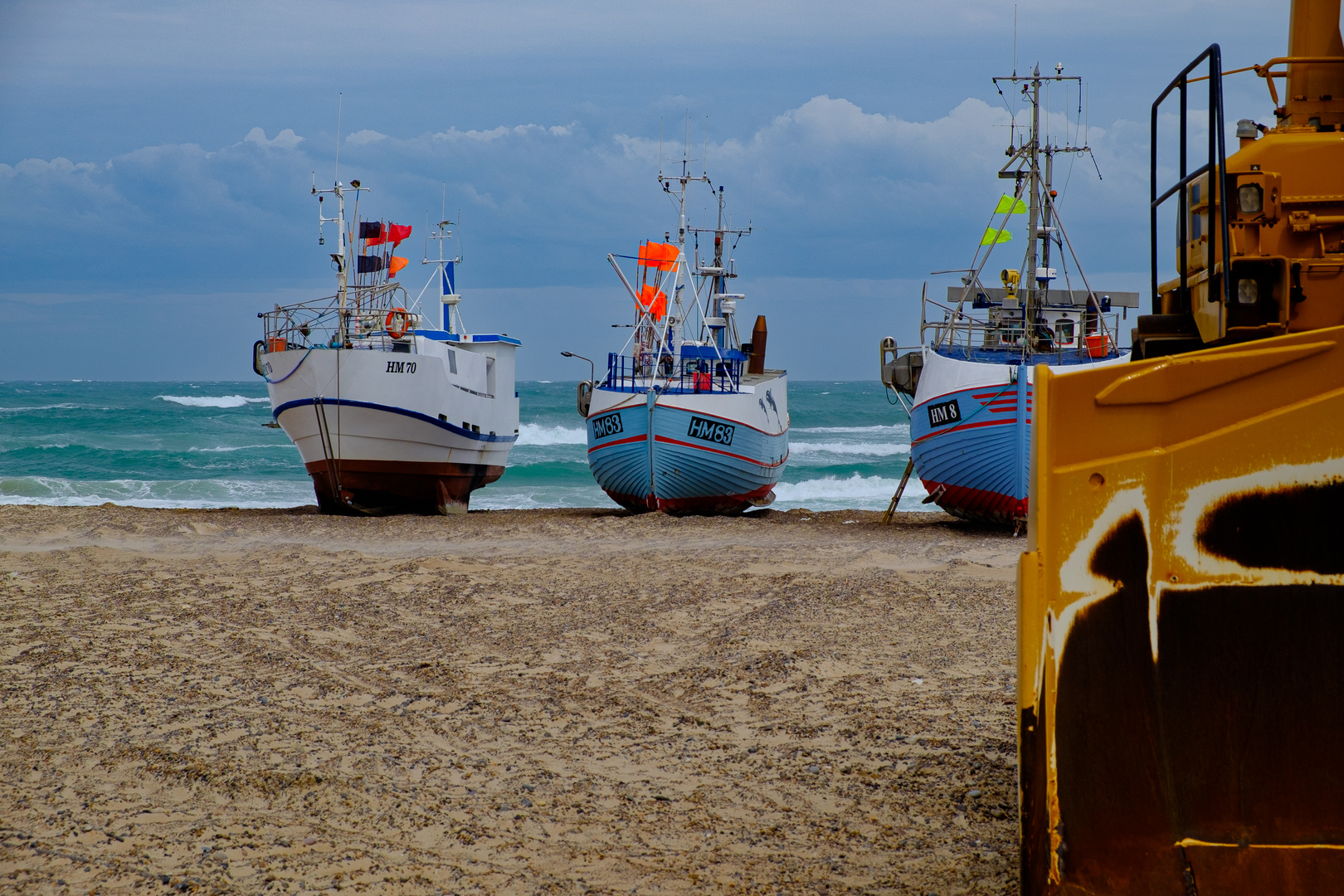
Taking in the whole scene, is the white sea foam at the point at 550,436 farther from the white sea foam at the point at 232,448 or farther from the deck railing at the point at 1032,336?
the deck railing at the point at 1032,336

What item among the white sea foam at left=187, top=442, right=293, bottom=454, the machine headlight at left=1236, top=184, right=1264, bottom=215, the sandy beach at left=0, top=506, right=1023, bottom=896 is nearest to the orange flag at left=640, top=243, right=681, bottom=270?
the sandy beach at left=0, top=506, right=1023, bottom=896

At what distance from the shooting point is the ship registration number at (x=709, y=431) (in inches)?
696

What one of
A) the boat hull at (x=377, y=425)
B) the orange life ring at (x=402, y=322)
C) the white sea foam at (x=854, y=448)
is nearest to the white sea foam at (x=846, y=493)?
the white sea foam at (x=854, y=448)

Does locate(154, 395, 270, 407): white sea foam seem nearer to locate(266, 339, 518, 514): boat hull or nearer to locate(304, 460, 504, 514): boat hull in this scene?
locate(304, 460, 504, 514): boat hull

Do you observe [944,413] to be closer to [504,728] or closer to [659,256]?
[659,256]

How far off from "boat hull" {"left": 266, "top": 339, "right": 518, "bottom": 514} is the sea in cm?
578

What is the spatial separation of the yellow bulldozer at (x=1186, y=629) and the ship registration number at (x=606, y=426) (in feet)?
48.9

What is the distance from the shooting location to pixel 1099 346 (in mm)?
15352

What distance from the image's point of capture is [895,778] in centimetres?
516

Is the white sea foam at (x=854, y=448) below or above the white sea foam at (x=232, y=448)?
below

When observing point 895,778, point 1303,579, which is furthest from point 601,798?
point 1303,579

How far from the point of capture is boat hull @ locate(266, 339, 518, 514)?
1823 cm

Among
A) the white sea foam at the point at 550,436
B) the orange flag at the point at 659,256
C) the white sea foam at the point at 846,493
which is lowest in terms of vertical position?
the white sea foam at the point at 846,493

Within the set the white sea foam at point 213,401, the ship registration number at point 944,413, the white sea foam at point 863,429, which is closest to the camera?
the ship registration number at point 944,413
